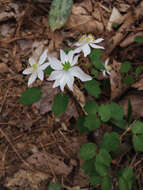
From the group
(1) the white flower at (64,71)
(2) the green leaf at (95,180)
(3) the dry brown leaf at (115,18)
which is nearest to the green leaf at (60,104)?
(1) the white flower at (64,71)

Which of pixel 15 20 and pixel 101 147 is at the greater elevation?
pixel 15 20

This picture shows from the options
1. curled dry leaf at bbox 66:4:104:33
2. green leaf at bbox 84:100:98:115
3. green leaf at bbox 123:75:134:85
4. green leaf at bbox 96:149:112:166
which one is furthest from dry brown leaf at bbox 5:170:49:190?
curled dry leaf at bbox 66:4:104:33

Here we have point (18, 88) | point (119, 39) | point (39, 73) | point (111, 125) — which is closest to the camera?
point (39, 73)

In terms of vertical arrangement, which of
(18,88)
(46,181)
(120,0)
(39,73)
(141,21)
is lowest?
(46,181)

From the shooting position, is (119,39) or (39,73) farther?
(119,39)

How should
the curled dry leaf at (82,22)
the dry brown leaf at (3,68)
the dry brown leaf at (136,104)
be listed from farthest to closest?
the curled dry leaf at (82,22)
the dry brown leaf at (3,68)
the dry brown leaf at (136,104)

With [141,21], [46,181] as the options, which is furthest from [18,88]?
[141,21]

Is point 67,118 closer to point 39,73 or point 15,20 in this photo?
point 39,73

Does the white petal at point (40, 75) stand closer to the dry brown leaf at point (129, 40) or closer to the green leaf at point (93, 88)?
the green leaf at point (93, 88)
